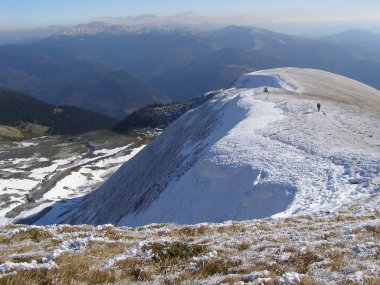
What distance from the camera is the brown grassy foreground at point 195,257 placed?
9.84 m

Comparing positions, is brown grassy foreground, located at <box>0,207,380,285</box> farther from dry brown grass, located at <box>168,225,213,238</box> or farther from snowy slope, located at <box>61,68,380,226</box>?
snowy slope, located at <box>61,68,380,226</box>

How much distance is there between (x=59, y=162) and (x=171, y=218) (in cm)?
9618

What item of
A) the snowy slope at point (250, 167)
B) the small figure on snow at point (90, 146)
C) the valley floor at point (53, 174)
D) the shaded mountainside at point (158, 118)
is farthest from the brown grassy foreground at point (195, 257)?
the shaded mountainside at point (158, 118)

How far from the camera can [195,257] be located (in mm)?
12070

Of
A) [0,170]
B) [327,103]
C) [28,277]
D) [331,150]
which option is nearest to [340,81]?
[327,103]

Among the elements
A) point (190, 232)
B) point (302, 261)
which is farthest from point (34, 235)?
point (302, 261)

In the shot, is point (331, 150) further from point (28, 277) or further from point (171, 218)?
point (28, 277)

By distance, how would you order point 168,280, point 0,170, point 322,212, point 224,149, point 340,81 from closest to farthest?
point 168,280 < point 322,212 < point 224,149 < point 340,81 < point 0,170

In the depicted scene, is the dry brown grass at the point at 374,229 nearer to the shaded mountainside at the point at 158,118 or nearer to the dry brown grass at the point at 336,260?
the dry brown grass at the point at 336,260

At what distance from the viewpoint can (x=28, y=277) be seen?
933 cm

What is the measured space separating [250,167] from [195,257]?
78.7 feet

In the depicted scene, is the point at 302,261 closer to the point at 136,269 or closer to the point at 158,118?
the point at 136,269

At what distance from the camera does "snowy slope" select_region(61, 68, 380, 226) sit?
30.9 metres

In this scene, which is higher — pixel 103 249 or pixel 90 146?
pixel 103 249
